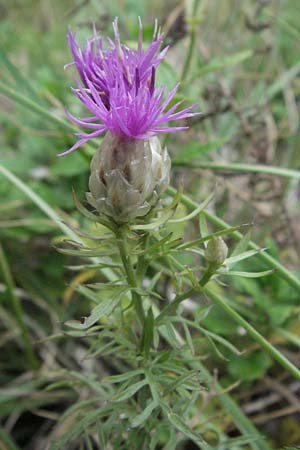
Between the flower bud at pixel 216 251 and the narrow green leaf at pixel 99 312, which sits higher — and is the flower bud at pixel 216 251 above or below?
above

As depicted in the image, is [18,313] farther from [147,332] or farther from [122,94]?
[122,94]

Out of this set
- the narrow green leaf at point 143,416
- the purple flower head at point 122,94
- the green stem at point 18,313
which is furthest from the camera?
the green stem at point 18,313

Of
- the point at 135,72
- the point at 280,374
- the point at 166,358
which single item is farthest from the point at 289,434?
the point at 135,72

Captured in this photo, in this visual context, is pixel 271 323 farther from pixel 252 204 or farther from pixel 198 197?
pixel 198 197

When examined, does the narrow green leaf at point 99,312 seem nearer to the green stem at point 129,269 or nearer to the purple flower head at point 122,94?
the green stem at point 129,269

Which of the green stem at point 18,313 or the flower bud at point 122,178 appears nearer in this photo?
the flower bud at point 122,178

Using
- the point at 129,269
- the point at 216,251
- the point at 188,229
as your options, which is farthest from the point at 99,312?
the point at 188,229

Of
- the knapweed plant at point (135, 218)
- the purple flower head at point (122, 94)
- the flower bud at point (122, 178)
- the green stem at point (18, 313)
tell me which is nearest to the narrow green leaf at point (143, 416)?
the knapweed plant at point (135, 218)
